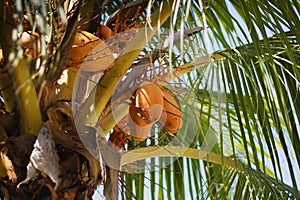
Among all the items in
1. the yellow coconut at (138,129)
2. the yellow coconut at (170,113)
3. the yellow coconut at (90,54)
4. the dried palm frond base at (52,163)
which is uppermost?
the yellow coconut at (90,54)

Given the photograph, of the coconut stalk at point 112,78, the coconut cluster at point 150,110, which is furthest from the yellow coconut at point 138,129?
the coconut stalk at point 112,78

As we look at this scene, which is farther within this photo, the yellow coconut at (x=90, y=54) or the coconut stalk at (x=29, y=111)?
the yellow coconut at (x=90, y=54)

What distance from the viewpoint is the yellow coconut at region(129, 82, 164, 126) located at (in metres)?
1.24

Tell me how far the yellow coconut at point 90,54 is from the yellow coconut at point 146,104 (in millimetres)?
90

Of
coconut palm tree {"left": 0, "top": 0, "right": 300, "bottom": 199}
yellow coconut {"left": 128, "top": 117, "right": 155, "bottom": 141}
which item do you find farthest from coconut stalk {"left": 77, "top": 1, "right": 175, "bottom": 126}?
yellow coconut {"left": 128, "top": 117, "right": 155, "bottom": 141}

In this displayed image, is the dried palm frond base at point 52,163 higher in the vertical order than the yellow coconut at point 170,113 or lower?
lower

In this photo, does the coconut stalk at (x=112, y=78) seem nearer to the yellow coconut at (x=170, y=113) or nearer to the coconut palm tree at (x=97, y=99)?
the coconut palm tree at (x=97, y=99)

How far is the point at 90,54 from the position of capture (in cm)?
124

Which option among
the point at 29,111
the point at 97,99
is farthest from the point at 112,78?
the point at 29,111

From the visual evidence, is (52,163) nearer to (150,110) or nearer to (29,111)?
(29,111)

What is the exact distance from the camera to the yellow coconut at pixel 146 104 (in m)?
1.24

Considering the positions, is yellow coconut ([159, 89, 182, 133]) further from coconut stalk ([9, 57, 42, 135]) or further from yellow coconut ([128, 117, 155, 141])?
coconut stalk ([9, 57, 42, 135])

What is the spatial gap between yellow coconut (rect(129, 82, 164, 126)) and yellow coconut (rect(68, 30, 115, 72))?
90mm

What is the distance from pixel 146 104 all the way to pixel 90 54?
0.52 feet
